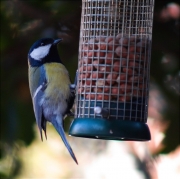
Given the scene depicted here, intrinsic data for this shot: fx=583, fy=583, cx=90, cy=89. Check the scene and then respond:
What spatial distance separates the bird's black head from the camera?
4559 millimetres

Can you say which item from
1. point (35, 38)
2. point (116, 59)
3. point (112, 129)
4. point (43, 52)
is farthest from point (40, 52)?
point (112, 129)

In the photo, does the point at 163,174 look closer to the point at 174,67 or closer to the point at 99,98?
the point at 174,67

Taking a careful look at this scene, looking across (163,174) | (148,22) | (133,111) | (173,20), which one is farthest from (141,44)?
(163,174)

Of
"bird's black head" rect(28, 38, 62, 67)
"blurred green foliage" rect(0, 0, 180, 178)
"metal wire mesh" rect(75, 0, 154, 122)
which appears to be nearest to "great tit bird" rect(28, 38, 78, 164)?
"bird's black head" rect(28, 38, 62, 67)

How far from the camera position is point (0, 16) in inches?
201

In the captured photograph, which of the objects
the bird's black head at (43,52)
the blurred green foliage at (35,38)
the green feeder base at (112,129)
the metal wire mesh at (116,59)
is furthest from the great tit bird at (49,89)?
the green feeder base at (112,129)

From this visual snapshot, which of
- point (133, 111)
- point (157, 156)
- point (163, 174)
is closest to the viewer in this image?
point (133, 111)

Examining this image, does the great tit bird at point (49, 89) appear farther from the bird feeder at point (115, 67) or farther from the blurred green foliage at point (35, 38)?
the blurred green foliage at point (35, 38)

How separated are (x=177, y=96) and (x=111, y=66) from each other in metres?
1.29

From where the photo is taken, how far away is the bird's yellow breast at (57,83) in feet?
14.8

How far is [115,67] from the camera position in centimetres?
397

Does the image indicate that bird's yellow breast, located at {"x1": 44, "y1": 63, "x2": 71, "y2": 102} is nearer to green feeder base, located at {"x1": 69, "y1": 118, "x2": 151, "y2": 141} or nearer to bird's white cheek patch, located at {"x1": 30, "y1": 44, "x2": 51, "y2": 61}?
bird's white cheek patch, located at {"x1": 30, "y1": 44, "x2": 51, "y2": 61}

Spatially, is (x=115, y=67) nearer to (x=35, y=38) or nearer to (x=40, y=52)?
(x=40, y=52)

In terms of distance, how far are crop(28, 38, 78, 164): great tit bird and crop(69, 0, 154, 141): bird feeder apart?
1.24ft
